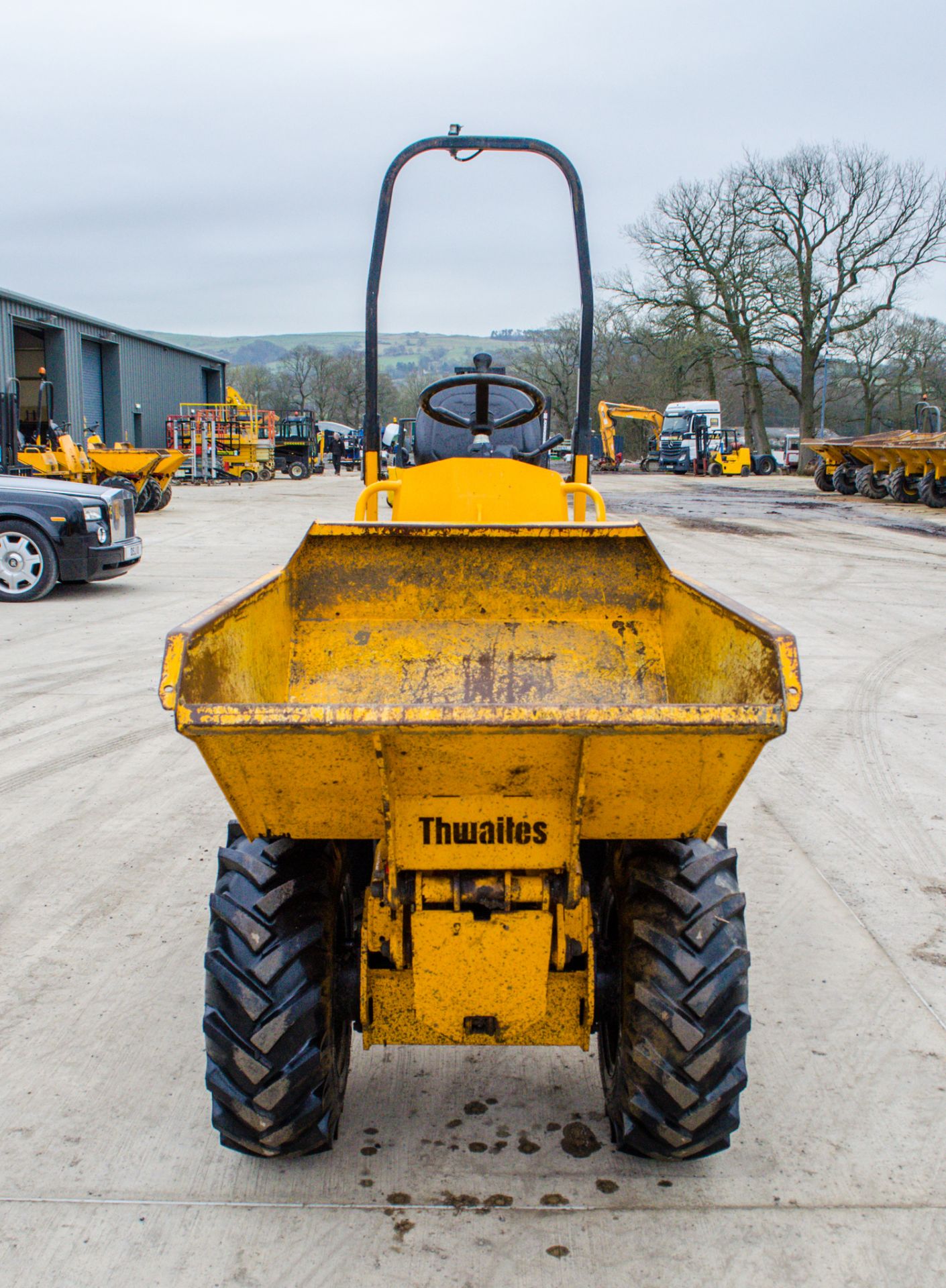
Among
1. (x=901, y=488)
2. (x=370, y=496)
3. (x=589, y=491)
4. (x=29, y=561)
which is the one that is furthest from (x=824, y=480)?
(x=370, y=496)

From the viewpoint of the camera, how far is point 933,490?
76.4 feet

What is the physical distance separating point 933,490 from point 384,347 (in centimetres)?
11955

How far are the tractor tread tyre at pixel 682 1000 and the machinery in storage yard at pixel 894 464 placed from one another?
22001 mm

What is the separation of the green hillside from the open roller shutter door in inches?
3626

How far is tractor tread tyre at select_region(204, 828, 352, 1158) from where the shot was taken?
2301 millimetres

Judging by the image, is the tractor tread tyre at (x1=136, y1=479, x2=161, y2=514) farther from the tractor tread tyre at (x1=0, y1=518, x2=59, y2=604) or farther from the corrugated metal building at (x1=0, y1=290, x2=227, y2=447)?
the tractor tread tyre at (x1=0, y1=518, x2=59, y2=604)

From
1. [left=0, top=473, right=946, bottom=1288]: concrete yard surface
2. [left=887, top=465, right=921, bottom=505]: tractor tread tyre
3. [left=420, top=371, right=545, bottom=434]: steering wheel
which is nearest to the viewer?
[left=0, top=473, right=946, bottom=1288]: concrete yard surface

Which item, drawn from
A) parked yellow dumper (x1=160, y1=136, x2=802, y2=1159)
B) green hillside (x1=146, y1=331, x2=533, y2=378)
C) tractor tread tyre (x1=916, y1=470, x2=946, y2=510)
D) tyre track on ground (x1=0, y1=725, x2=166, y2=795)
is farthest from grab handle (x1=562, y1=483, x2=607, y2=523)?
green hillside (x1=146, y1=331, x2=533, y2=378)

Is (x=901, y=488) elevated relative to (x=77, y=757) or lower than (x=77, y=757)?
elevated

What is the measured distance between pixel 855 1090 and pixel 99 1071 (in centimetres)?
206

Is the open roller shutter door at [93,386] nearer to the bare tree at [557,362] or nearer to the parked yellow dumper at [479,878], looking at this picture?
the bare tree at [557,362]

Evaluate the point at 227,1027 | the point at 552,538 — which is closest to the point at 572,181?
the point at 552,538

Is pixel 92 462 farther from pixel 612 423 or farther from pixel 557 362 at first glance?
pixel 557 362

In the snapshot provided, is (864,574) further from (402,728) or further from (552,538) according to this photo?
(402,728)
